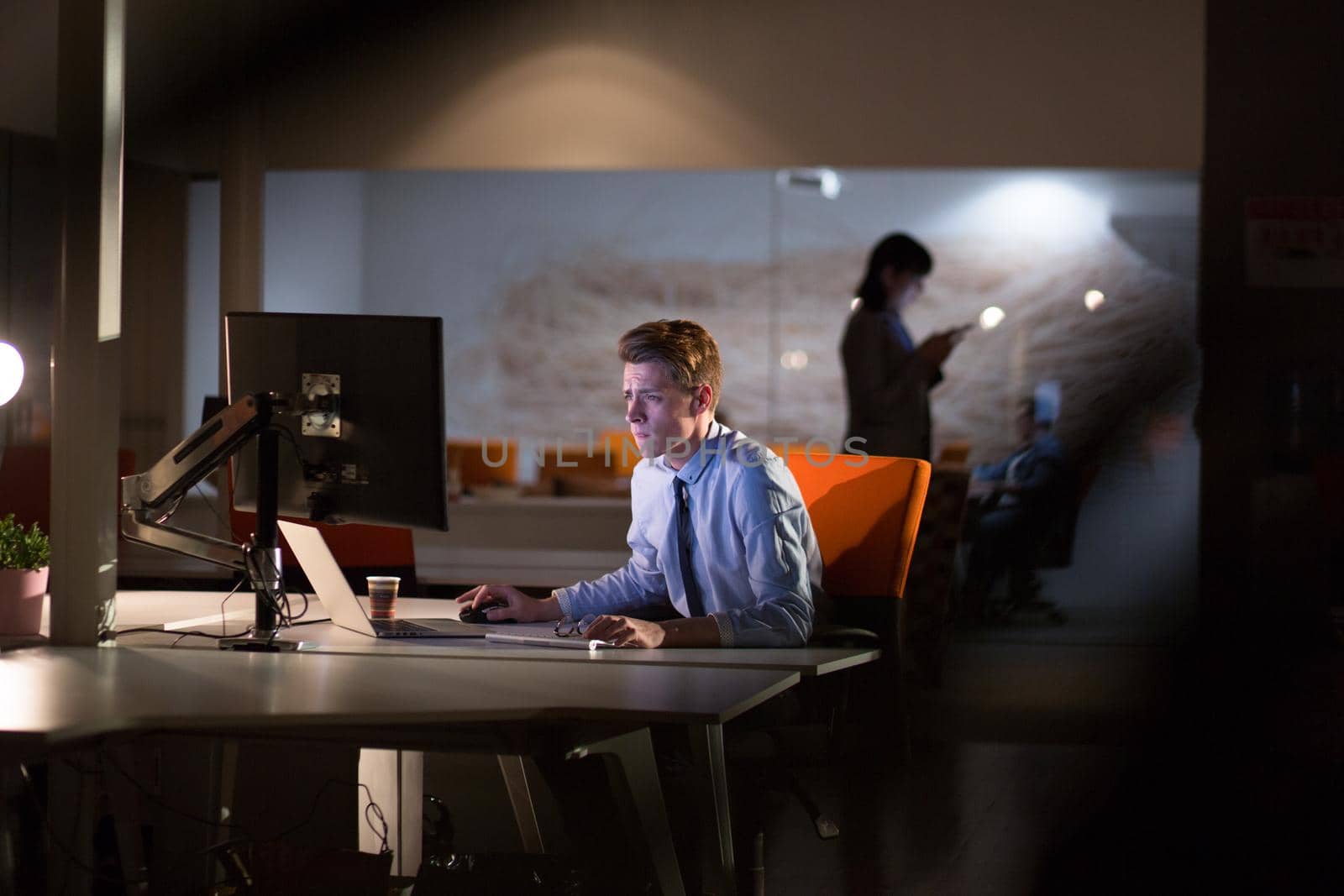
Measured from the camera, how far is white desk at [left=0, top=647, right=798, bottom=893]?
1572 mm

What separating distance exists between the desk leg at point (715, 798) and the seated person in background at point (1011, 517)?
3.71m

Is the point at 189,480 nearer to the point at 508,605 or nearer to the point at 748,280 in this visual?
the point at 508,605

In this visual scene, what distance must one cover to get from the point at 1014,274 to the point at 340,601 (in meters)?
5.68

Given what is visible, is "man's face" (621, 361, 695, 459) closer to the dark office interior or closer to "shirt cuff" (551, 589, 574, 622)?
"shirt cuff" (551, 589, 574, 622)

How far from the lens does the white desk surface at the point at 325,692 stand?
5.16ft

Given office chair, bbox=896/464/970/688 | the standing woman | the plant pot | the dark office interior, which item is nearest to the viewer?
the plant pot

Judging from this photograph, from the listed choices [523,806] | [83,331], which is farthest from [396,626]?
[83,331]

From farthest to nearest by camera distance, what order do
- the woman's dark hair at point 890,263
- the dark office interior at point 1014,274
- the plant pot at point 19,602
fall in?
the woman's dark hair at point 890,263
the dark office interior at point 1014,274
the plant pot at point 19,602

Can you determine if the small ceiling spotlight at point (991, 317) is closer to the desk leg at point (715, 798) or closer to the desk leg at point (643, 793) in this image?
the desk leg at point (715, 798)

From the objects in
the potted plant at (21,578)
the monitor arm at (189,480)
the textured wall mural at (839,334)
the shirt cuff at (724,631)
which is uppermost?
the textured wall mural at (839,334)

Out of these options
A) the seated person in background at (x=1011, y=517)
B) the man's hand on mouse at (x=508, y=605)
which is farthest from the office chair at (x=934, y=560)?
the man's hand on mouse at (x=508, y=605)

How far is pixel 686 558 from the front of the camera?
99.6 inches

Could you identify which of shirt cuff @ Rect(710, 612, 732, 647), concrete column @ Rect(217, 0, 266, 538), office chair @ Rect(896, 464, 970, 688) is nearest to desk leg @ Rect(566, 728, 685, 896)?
shirt cuff @ Rect(710, 612, 732, 647)

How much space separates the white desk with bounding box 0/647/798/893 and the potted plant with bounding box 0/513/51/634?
237 millimetres
